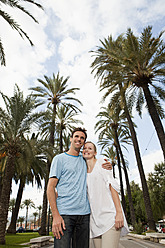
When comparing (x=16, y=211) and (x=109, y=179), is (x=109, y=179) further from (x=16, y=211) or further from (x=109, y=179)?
(x=16, y=211)

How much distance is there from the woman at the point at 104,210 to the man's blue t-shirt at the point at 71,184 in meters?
0.10

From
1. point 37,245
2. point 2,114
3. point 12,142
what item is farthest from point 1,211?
point 2,114

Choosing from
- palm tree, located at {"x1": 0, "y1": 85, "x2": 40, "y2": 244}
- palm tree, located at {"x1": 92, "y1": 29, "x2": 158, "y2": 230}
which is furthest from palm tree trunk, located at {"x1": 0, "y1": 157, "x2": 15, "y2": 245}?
palm tree, located at {"x1": 92, "y1": 29, "x2": 158, "y2": 230}

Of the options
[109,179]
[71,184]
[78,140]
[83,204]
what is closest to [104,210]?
[83,204]

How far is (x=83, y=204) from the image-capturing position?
2.41 metres

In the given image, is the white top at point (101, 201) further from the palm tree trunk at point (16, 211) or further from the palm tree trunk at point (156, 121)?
the palm tree trunk at point (16, 211)

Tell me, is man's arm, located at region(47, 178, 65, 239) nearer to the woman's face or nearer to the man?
the man

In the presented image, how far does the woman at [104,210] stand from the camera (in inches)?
88.9

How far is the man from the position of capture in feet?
7.27

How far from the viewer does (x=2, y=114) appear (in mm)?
13914

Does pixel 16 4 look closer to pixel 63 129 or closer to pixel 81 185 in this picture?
pixel 81 185

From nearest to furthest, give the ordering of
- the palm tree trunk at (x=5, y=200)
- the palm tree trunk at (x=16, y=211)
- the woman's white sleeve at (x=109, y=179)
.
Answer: the woman's white sleeve at (x=109, y=179), the palm tree trunk at (x=5, y=200), the palm tree trunk at (x=16, y=211)

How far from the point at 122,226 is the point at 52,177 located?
0.97 metres

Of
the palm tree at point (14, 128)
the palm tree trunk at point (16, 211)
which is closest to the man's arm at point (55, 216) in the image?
the palm tree at point (14, 128)
